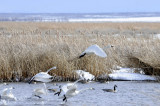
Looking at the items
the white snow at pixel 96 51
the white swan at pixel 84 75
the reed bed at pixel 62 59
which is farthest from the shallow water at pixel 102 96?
the white snow at pixel 96 51

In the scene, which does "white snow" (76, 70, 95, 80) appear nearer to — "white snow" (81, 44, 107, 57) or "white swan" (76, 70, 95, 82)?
"white swan" (76, 70, 95, 82)

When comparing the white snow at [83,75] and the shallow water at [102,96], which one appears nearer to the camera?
the shallow water at [102,96]

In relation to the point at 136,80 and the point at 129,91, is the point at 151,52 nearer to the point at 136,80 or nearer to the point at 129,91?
the point at 136,80

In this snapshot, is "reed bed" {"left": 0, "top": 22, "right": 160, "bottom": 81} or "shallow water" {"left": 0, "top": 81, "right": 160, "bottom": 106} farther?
"reed bed" {"left": 0, "top": 22, "right": 160, "bottom": 81}

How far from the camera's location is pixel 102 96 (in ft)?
26.7

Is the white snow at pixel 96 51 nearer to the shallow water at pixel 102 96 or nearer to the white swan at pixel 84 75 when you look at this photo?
the shallow water at pixel 102 96

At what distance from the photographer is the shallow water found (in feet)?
24.6

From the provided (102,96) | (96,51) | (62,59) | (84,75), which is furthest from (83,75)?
(102,96)

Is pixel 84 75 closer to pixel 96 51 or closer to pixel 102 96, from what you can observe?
pixel 96 51

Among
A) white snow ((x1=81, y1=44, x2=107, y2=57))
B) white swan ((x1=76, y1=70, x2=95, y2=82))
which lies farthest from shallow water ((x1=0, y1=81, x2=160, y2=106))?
white snow ((x1=81, y1=44, x2=107, y2=57))

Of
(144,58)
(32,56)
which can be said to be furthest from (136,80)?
(32,56)

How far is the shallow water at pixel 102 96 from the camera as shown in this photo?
24.6 feet

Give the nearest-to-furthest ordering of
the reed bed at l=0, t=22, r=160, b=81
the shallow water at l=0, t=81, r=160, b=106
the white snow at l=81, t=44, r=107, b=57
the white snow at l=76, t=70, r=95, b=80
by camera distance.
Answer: the shallow water at l=0, t=81, r=160, b=106
the white snow at l=81, t=44, r=107, b=57
the white snow at l=76, t=70, r=95, b=80
the reed bed at l=0, t=22, r=160, b=81

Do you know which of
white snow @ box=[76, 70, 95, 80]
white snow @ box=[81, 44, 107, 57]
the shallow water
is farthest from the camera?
white snow @ box=[76, 70, 95, 80]
